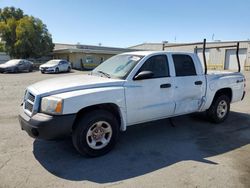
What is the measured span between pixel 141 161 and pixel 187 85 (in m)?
2.15

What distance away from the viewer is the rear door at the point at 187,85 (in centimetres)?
521

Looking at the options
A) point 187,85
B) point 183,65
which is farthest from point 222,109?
point 183,65

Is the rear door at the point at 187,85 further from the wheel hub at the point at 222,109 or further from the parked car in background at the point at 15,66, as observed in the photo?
the parked car in background at the point at 15,66

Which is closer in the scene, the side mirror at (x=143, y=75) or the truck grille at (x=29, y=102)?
the truck grille at (x=29, y=102)

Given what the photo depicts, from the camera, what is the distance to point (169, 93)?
16.5 ft

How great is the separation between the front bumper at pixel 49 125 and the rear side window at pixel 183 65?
8.63 ft

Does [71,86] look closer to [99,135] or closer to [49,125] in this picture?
[49,125]

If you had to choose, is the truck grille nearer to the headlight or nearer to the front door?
the headlight

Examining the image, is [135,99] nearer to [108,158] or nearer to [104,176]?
[108,158]

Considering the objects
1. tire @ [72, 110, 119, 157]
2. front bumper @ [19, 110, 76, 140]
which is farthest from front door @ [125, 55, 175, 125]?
front bumper @ [19, 110, 76, 140]

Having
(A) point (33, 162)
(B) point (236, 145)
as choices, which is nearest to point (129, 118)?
(A) point (33, 162)

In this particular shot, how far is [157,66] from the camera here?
5.00 metres

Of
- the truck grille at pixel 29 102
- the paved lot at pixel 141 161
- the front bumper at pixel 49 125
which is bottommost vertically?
the paved lot at pixel 141 161

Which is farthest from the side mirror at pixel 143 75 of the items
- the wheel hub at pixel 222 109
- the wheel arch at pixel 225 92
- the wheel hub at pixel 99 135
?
the wheel hub at pixel 222 109
